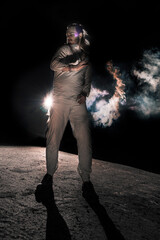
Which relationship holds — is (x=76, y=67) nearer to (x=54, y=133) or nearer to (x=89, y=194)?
(x=54, y=133)

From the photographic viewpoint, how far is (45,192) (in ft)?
6.44

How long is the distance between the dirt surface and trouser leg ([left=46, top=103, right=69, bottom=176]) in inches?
10.6

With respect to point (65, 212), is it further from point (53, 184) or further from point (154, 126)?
point (154, 126)

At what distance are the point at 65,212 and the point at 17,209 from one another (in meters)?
0.43

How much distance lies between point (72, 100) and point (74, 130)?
1.42 feet

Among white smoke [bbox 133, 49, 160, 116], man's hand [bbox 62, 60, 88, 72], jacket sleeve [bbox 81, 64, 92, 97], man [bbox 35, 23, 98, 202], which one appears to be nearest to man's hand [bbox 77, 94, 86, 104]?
man [bbox 35, 23, 98, 202]

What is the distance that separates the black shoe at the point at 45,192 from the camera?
181cm

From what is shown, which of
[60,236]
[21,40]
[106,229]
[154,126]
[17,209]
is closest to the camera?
[60,236]

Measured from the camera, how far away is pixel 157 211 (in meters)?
1.83

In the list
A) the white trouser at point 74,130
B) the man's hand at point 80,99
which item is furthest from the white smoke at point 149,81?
the white trouser at point 74,130

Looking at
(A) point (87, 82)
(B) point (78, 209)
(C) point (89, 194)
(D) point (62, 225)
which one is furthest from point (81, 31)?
(D) point (62, 225)

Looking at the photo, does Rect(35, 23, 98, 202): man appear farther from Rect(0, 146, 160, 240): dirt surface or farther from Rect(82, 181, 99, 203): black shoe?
Rect(0, 146, 160, 240): dirt surface

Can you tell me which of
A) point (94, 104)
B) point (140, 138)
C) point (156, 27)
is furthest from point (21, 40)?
point (140, 138)

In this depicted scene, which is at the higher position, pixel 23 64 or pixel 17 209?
pixel 23 64
